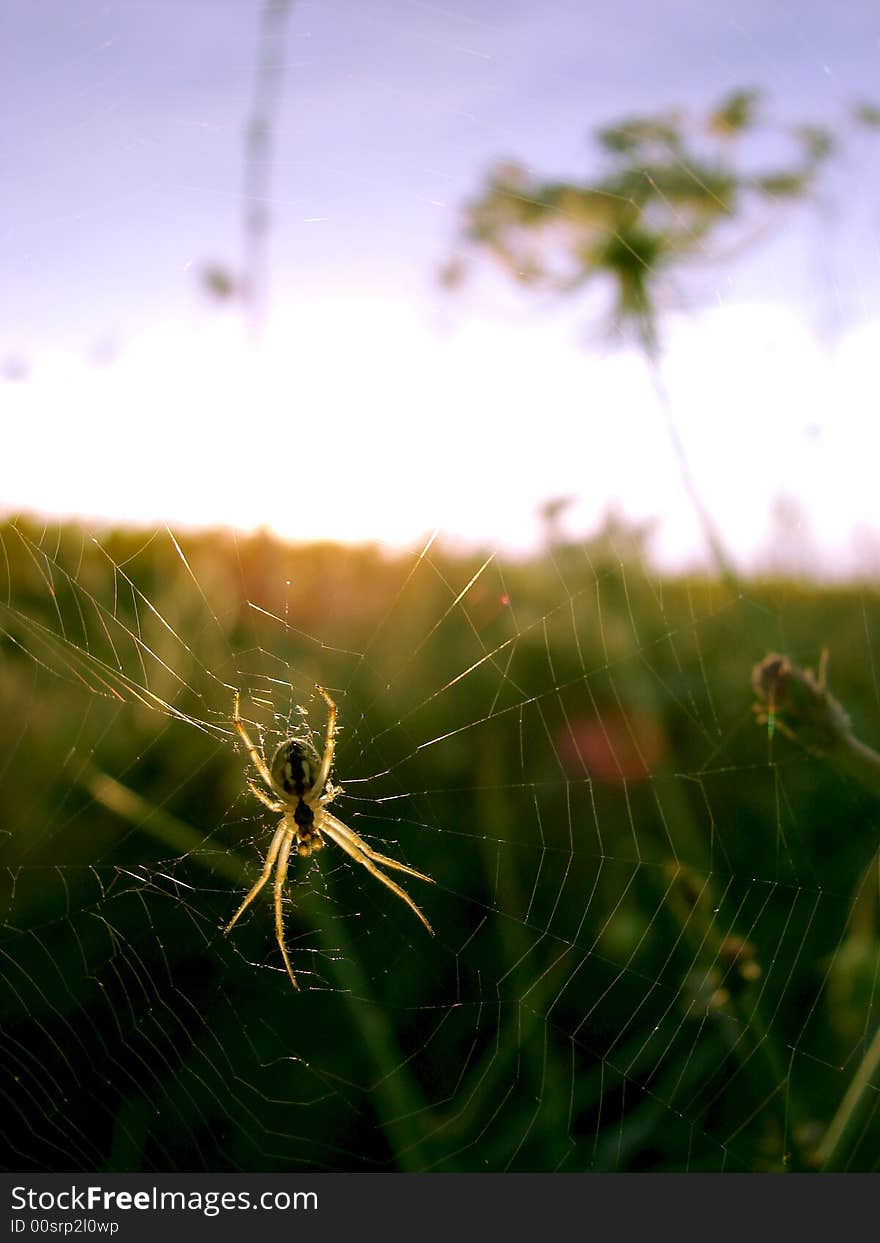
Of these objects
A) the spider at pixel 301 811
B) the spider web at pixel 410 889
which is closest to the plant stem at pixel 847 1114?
the spider web at pixel 410 889

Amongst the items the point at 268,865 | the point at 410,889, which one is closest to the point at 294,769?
the point at 268,865

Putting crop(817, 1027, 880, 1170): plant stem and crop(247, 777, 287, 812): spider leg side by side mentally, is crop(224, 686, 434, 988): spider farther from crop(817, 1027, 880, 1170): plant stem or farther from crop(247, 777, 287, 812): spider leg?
crop(817, 1027, 880, 1170): plant stem

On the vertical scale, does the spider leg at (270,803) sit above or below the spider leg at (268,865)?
above

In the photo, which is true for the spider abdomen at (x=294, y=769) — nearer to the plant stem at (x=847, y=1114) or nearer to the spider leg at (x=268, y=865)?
the spider leg at (x=268, y=865)

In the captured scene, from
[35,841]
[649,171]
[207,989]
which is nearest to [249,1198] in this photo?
[207,989]

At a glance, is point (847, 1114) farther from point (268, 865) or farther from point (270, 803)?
point (270, 803)

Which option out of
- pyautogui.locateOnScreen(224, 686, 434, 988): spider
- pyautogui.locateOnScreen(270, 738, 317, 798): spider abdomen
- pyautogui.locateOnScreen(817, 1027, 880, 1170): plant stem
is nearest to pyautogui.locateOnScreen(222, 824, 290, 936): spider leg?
pyautogui.locateOnScreen(224, 686, 434, 988): spider
